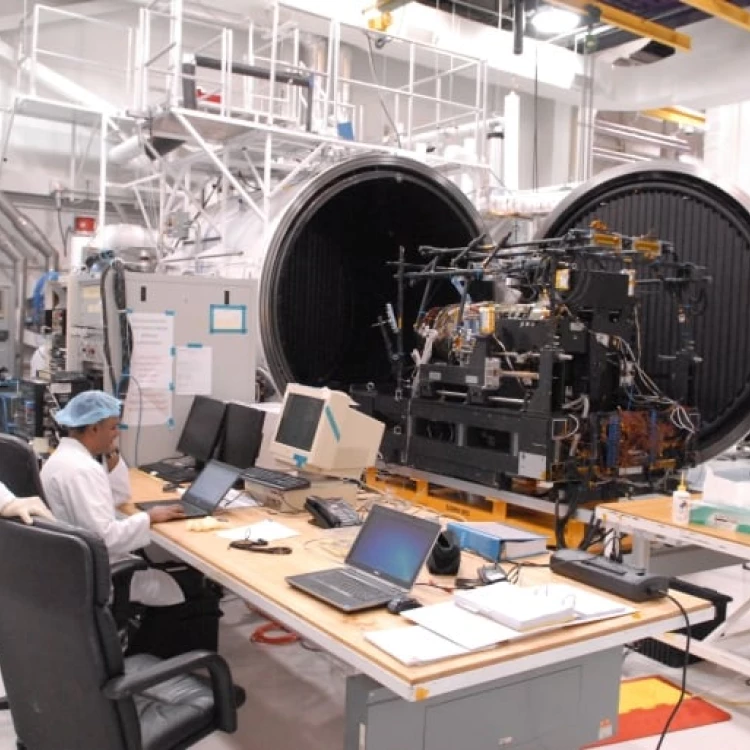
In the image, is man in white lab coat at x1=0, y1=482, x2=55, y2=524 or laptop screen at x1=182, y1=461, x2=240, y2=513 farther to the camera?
laptop screen at x1=182, y1=461, x2=240, y2=513

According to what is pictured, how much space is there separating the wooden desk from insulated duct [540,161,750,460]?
1.14 meters

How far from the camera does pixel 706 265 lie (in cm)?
416

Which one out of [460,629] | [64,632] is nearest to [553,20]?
[460,629]

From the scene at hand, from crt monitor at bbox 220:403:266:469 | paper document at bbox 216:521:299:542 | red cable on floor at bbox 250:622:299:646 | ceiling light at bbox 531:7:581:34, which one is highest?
ceiling light at bbox 531:7:581:34

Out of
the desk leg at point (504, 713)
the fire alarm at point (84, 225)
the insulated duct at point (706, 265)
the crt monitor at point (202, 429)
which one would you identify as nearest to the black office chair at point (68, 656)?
the desk leg at point (504, 713)

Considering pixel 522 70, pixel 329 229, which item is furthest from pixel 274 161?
pixel 522 70

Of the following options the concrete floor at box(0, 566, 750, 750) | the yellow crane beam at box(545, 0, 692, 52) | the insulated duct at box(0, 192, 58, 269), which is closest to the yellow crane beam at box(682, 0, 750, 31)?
the yellow crane beam at box(545, 0, 692, 52)

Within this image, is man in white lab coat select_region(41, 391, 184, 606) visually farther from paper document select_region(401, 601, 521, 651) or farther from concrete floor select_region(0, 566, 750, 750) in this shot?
paper document select_region(401, 601, 521, 651)

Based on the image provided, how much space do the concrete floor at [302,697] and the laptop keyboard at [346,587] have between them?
2.69 feet

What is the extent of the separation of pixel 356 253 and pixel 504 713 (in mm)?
4002

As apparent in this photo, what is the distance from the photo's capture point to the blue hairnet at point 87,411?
2.45 meters

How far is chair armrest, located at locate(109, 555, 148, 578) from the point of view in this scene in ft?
7.45

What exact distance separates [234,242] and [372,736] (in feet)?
11.6

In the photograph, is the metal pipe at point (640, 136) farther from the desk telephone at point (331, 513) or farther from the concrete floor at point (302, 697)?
the desk telephone at point (331, 513)
